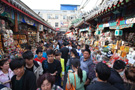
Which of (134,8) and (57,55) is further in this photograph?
(57,55)

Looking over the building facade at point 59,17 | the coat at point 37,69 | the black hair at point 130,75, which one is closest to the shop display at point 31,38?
the coat at point 37,69

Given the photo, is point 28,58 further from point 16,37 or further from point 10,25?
point 16,37

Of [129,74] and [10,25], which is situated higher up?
[10,25]

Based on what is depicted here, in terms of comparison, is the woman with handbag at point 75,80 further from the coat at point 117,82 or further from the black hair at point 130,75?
the black hair at point 130,75

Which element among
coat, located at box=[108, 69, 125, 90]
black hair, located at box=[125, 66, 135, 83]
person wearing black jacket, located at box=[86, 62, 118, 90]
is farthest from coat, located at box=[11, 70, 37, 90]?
black hair, located at box=[125, 66, 135, 83]

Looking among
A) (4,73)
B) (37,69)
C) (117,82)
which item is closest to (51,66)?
(37,69)

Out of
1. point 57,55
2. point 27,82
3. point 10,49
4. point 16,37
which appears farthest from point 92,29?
point 27,82

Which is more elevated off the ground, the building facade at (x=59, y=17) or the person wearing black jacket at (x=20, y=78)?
the building facade at (x=59, y=17)

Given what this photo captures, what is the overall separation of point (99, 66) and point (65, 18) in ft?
114

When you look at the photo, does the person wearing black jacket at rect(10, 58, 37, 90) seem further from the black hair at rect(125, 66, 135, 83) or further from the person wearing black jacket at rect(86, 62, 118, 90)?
the black hair at rect(125, 66, 135, 83)

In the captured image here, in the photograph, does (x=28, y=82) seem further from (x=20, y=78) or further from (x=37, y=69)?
(x=37, y=69)

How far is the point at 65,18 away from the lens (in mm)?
34625

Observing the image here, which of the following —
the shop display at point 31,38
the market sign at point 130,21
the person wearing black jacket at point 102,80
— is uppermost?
the market sign at point 130,21

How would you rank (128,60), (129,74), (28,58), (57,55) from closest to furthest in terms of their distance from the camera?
(129,74) → (28,58) → (128,60) → (57,55)
